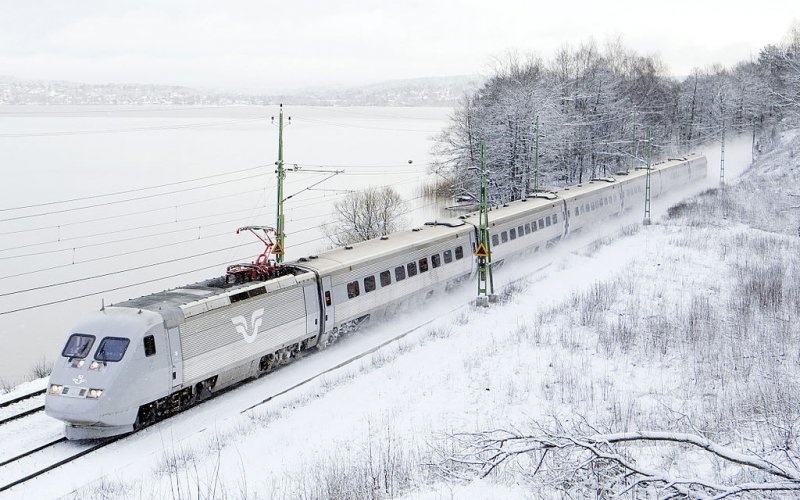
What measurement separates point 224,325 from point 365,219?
3449 cm

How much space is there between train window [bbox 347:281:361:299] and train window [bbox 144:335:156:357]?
26.2 feet

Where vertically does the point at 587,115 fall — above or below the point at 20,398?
above

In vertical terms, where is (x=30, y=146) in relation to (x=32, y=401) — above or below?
above

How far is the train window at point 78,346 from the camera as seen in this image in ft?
51.2

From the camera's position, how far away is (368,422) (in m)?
14.2

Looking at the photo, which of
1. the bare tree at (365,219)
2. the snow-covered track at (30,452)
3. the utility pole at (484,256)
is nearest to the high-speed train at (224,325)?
the snow-covered track at (30,452)

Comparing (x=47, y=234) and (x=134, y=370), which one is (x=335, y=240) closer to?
(x=47, y=234)

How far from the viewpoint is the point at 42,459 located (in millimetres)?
14602

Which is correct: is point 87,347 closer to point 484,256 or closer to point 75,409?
point 75,409

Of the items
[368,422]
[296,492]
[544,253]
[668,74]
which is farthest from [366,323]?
[668,74]

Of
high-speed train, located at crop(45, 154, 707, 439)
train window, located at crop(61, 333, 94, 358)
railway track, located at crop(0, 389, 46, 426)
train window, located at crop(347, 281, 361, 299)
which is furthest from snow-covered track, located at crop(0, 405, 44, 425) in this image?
train window, located at crop(347, 281, 361, 299)

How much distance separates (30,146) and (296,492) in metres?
134

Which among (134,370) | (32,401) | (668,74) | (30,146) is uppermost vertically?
(668,74)

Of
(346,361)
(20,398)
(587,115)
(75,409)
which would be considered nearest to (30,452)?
(75,409)
